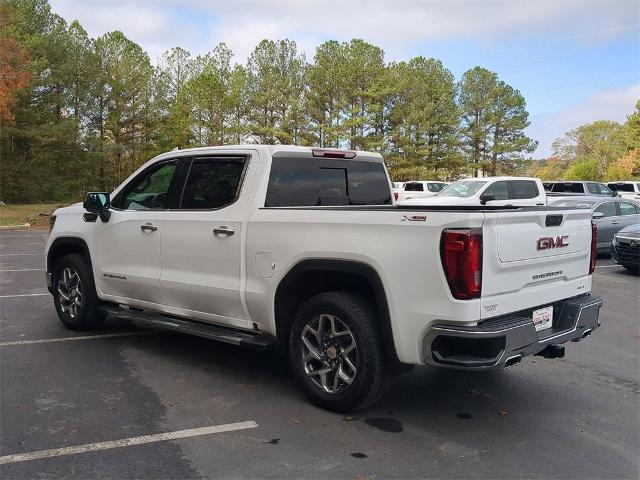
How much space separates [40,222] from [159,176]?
21.7 metres

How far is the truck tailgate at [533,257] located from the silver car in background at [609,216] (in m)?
9.74

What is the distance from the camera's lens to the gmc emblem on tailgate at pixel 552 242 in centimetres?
385

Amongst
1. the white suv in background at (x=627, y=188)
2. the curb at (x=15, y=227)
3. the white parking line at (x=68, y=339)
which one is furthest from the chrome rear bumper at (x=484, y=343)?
the white suv in background at (x=627, y=188)

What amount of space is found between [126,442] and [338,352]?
1.49 meters

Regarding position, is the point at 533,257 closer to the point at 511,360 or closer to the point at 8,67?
the point at 511,360

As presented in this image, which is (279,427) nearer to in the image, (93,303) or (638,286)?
(93,303)

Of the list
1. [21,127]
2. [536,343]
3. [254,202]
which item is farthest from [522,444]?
[21,127]

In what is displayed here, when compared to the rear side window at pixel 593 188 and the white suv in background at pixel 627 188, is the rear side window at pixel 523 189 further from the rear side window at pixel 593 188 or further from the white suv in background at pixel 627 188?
the white suv in background at pixel 627 188

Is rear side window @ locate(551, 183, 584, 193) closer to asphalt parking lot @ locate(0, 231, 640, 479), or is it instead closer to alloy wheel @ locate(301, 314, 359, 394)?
asphalt parking lot @ locate(0, 231, 640, 479)

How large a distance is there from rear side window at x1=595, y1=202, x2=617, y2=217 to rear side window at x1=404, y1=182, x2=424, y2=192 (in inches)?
670

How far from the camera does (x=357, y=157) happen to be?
17.7 feet

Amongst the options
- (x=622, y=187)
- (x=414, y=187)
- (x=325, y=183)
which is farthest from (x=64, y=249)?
(x=622, y=187)

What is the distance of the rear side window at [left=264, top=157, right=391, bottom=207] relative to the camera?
4.74 metres

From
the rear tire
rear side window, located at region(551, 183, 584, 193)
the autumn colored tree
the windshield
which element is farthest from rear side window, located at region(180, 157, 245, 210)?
the autumn colored tree
